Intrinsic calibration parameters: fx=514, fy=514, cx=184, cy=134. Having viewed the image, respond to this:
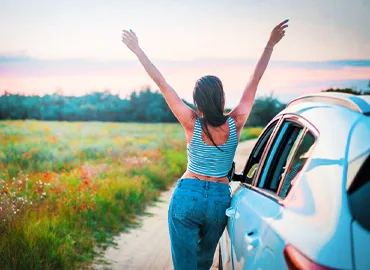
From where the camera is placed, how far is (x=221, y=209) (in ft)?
10.9

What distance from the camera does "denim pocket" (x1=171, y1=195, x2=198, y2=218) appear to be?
3227mm

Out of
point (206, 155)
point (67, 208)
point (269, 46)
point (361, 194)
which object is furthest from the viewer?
point (67, 208)

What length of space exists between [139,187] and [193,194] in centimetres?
760

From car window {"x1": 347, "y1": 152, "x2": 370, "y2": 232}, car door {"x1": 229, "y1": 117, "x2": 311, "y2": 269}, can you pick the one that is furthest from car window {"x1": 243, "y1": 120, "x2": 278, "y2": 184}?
car window {"x1": 347, "y1": 152, "x2": 370, "y2": 232}

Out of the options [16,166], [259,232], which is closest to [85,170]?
[16,166]

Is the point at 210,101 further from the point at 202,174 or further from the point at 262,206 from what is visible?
the point at 262,206

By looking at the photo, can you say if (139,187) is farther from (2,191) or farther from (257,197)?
(257,197)

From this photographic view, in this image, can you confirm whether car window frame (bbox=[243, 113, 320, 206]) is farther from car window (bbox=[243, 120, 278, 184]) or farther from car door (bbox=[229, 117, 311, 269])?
car window (bbox=[243, 120, 278, 184])

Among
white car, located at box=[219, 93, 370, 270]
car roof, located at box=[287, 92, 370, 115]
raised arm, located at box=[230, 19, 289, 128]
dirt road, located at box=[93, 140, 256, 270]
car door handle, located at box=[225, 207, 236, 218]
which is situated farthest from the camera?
dirt road, located at box=[93, 140, 256, 270]

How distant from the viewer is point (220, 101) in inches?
132

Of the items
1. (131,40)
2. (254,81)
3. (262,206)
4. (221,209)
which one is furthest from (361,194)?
(131,40)

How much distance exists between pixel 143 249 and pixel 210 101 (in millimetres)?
4096

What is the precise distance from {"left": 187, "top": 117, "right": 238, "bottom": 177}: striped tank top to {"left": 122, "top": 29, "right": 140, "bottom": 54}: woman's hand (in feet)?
2.64

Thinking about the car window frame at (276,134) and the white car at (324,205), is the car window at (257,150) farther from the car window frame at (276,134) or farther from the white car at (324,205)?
the white car at (324,205)
